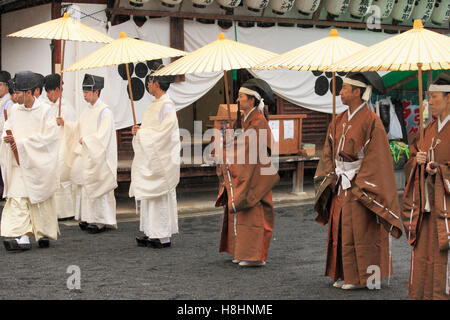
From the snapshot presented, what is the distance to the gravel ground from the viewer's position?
5.84m

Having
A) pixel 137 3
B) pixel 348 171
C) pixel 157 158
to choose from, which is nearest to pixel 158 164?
pixel 157 158

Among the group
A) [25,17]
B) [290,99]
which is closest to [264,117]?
[290,99]

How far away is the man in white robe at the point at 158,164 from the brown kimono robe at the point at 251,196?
126 cm

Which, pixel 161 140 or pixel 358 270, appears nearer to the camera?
pixel 358 270

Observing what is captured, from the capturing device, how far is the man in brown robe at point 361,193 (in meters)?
5.69

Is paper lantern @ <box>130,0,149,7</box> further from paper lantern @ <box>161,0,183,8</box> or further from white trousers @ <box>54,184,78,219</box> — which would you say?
white trousers @ <box>54,184,78,219</box>

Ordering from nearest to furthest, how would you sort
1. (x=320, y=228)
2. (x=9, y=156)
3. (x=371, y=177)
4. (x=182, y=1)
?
(x=371, y=177) < (x=9, y=156) < (x=320, y=228) < (x=182, y=1)

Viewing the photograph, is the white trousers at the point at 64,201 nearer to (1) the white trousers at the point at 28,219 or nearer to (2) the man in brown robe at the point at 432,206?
(1) the white trousers at the point at 28,219

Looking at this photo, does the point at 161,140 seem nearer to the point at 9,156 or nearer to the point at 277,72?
the point at 9,156

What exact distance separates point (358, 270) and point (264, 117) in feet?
6.43

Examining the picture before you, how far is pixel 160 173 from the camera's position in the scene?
788 centimetres

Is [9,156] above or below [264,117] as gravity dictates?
below

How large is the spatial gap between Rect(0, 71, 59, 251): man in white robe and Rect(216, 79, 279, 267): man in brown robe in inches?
93.1

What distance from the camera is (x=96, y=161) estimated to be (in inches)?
343
